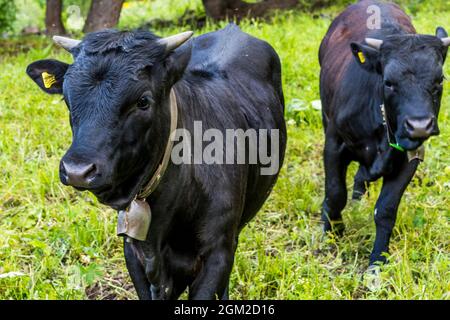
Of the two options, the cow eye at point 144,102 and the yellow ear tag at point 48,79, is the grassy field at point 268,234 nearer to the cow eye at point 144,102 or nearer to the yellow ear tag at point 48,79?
the yellow ear tag at point 48,79

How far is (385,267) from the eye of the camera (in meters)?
3.98

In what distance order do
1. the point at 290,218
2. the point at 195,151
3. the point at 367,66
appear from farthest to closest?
the point at 290,218, the point at 367,66, the point at 195,151

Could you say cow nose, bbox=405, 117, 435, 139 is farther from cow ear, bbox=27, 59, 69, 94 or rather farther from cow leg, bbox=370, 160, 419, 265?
cow ear, bbox=27, 59, 69, 94

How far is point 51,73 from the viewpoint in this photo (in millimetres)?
3215

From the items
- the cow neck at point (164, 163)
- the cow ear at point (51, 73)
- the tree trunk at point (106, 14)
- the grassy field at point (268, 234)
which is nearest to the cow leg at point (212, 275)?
the cow neck at point (164, 163)

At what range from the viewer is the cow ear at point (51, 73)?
10.5 feet

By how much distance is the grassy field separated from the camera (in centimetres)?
411

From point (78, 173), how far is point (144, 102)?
1.49 ft

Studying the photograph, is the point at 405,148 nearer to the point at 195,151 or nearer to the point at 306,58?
the point at 195,151

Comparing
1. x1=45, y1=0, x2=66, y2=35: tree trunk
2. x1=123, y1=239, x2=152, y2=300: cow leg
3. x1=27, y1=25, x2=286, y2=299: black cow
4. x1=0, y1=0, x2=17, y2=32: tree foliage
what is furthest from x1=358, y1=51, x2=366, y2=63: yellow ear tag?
x1=0, y1=0, x2=17, y2=32: tree foliage

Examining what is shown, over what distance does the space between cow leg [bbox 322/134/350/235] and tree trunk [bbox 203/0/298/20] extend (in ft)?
22.9
